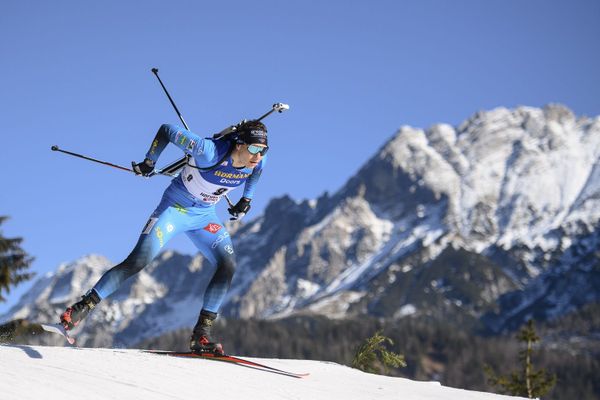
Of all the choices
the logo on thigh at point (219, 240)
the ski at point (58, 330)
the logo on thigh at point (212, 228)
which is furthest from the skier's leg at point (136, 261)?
the logo on thigh at point (219, 240)

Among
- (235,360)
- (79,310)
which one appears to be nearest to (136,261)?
(79,310)

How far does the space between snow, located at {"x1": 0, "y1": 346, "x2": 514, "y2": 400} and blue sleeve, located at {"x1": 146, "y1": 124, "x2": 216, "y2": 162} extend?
9.01ft

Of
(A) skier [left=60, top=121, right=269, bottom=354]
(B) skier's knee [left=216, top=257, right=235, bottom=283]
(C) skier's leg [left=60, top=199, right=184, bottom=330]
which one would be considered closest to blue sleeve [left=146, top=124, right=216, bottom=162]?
(A) skier [left=60, top=121, right=269, bottom=354]

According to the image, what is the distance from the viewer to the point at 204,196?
12.6m

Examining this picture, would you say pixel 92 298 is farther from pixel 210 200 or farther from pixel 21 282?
pixel 21 282

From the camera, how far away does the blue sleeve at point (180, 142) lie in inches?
476

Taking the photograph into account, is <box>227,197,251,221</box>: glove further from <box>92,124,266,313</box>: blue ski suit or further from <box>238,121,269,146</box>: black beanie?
<box>238,121,269,146</box>: black beanie

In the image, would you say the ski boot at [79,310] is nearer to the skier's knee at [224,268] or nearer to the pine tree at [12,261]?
the skier's knee at [224,268]

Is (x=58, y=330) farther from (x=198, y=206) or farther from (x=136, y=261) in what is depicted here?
(x=198, y=206)

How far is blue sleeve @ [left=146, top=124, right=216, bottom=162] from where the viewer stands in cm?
1209

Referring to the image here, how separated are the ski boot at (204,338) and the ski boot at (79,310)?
5.61 ft

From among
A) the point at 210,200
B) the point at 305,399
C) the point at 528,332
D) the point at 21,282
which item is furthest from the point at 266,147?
the point at 528,332

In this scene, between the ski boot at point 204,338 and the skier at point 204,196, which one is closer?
the skier at point 204,196

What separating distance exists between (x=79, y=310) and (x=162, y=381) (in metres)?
2.18
